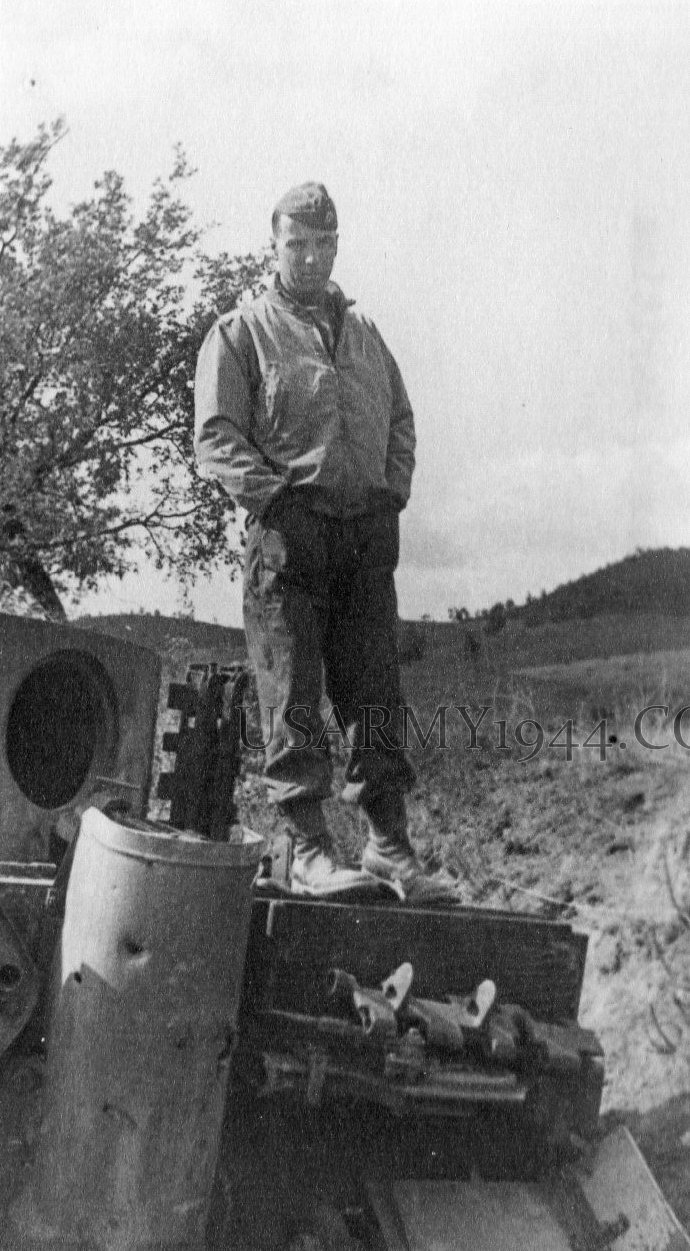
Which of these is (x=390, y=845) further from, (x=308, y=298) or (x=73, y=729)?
(x=308, y=298)

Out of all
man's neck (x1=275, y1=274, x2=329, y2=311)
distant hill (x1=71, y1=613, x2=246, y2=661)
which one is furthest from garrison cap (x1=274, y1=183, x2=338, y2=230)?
distant hill (x1=71, y1=613, x2=246, y2=661)

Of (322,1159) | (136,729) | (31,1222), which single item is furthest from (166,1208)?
(136,729)

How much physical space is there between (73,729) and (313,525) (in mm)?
1058

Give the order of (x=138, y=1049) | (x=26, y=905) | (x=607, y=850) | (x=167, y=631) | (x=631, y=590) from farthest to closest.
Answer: (x=167, y=631), (x=631, y=590), (x=607, y=850), (x=26, y=905), (x=138, y=1049)

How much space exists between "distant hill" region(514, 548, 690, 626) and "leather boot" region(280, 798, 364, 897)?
127 inches

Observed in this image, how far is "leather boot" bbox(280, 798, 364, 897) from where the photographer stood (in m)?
3.45

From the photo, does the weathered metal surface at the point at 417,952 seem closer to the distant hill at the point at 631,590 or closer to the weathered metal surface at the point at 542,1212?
the weathered metal surface at the point at 542,1212

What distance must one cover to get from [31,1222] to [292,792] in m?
1.22

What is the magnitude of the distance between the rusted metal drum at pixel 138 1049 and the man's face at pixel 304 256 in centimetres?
169

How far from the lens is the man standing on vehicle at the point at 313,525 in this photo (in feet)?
11.4

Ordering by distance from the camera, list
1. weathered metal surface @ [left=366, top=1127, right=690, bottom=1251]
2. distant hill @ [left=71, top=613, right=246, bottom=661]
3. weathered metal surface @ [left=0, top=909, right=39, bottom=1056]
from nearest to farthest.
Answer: weathered metal surface @ [left=0, top=909, right=39, bottom=1056]
weathered metal surface @ [left=366, top=1127, right=690, bottom=1251]
distant hill @ [left=71, top=613, right=246, bottom=661]

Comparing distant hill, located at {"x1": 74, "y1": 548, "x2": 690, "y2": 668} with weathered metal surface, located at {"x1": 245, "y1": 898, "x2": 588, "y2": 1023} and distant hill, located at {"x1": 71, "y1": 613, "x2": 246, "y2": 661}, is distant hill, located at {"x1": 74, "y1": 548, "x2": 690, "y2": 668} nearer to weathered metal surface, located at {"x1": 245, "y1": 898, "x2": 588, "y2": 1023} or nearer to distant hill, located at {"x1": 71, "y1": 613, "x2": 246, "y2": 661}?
distant hill, located at {"x1": 71, "y1": 613, "x2": 246, "y2": 661}

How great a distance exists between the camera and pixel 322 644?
373cm

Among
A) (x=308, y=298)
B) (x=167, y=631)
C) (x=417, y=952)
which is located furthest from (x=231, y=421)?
(x=167, y=631)
